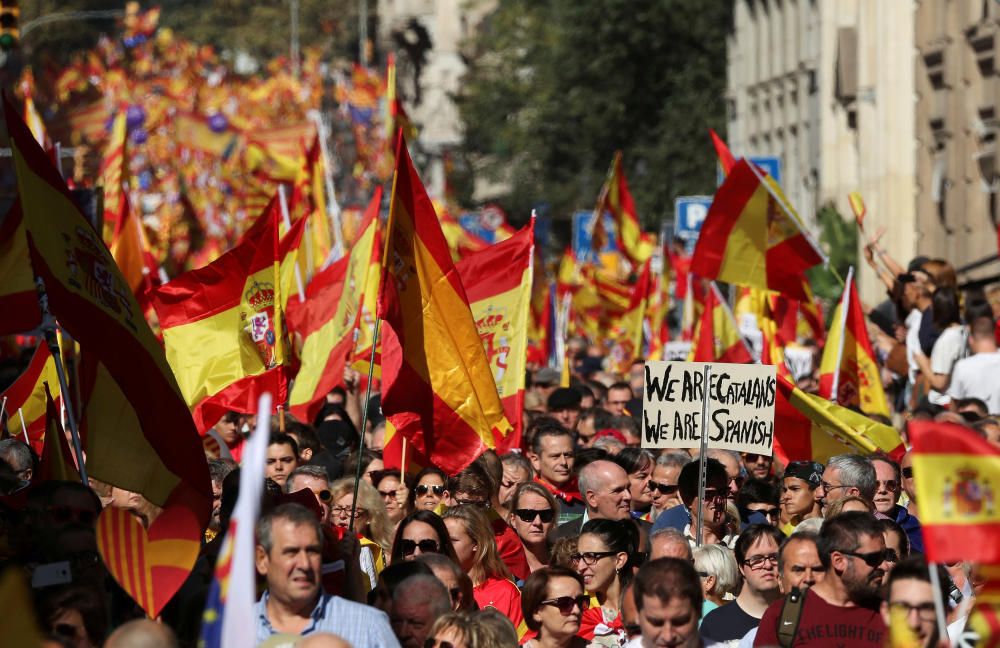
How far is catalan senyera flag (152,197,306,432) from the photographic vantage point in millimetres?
12352

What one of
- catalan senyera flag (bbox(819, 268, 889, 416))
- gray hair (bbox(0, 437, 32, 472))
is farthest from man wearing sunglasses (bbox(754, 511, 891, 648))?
catalan senyera flag (bbox(819, 268, 889, 416))

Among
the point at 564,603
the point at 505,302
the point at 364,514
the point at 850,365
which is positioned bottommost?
the point at 564,603

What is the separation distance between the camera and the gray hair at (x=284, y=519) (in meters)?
6.70

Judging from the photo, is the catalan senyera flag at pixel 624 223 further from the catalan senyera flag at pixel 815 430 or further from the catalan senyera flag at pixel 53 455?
the catalan senyera flag at pixel 53 455

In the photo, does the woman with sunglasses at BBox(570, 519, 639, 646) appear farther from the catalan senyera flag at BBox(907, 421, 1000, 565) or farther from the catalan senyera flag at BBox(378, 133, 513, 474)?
the catalan senyera flag at BBox(907, 421, 1000, 565)

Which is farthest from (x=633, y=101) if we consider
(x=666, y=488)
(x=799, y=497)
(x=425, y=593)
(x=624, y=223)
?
(x=425, y=593)

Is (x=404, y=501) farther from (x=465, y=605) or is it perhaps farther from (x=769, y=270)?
(x=769, y=270)

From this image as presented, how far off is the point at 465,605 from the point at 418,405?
113 inches

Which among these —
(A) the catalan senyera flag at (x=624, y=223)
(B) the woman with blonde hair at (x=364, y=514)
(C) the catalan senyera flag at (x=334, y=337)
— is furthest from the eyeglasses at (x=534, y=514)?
(A) the catalan senyera flag at (x=624, y=223)

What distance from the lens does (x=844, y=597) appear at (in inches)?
292

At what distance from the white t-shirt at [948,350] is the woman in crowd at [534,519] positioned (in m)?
5.79

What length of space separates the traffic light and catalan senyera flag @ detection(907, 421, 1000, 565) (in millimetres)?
15042

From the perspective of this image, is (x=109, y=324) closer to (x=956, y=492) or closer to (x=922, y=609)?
(x=922, y=609)

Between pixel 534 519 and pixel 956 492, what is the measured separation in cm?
428
